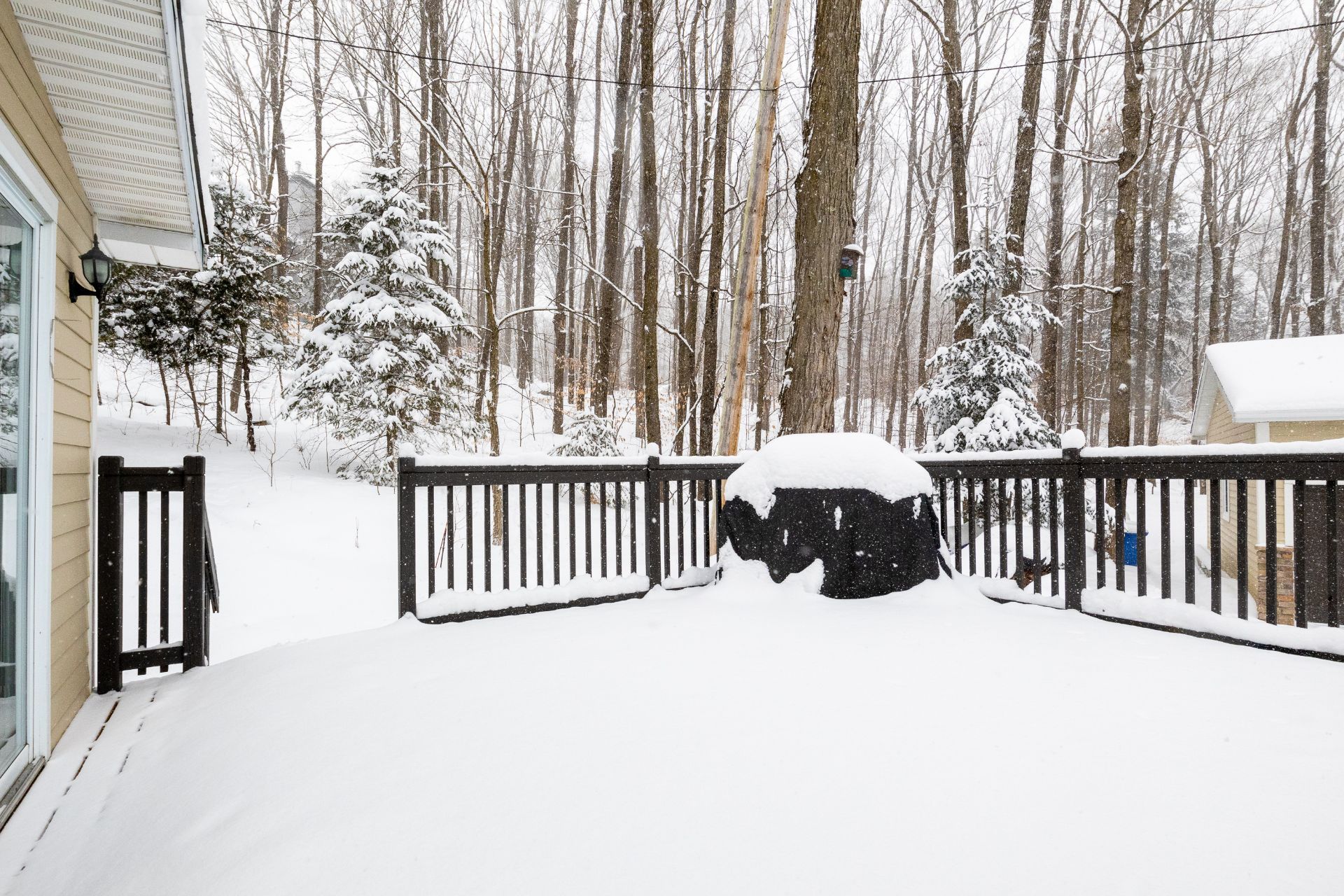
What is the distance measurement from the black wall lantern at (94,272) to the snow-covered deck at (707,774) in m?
1.77

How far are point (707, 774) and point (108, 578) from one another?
283cm

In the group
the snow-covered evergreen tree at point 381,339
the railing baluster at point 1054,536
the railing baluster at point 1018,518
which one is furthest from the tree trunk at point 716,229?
the railing baluster at point 1054,536

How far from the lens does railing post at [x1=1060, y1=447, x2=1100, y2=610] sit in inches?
137

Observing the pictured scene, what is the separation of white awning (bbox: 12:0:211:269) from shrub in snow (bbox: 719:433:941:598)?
11.0 ft

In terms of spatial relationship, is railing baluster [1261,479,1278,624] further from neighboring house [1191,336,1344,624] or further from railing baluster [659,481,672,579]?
neighboring house [1191,336,1344,624]

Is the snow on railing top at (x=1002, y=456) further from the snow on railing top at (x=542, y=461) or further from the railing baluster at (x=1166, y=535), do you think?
the railing baluster at (x=1166, y=535)

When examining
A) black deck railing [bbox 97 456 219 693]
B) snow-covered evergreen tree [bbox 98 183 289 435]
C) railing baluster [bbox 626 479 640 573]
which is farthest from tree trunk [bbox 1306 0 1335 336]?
snow-covered evergreen tree [bbox 98 183 289 435]

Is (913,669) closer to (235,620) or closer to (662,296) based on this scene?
(235,620)

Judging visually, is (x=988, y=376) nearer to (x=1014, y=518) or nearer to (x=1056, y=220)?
(x=1014, y=518)

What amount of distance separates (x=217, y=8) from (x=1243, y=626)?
16195 mm

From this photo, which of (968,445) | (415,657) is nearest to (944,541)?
(415,657)

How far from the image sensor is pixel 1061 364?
20.1 metres

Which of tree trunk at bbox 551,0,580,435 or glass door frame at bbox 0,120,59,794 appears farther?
tree trunk at bbox 551,0,580,435

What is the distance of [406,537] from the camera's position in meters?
3.32
